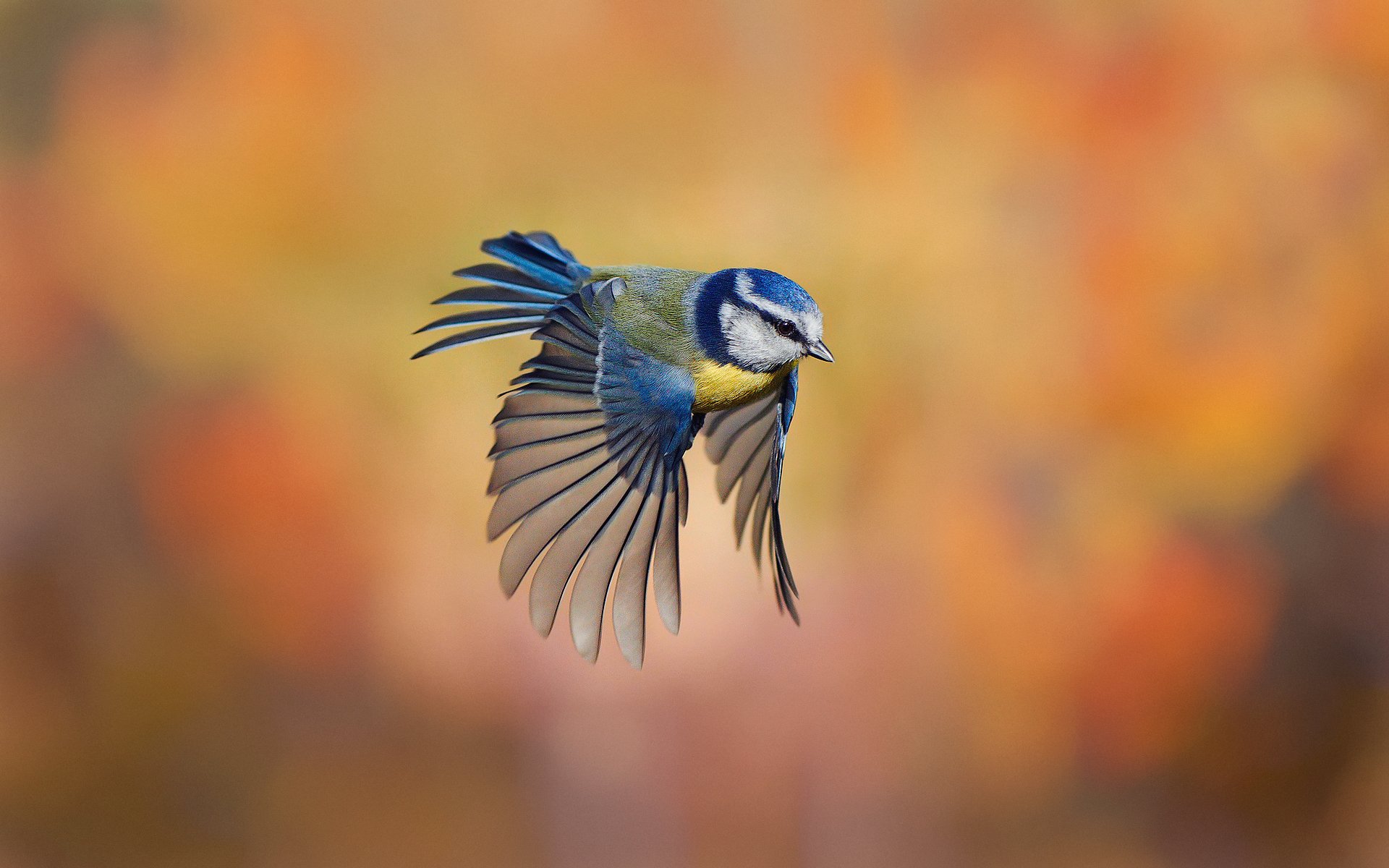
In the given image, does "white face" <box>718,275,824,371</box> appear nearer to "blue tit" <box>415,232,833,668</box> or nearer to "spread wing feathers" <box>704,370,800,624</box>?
"blue tit" <box>415,232,833,668</box>

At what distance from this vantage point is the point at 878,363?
7.62 feet

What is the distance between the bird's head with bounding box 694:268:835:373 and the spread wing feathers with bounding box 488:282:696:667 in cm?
3

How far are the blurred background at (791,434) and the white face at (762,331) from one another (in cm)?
141

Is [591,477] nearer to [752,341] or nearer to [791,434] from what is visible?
[752,341]

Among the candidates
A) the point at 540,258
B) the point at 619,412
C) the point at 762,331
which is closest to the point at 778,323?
the point at 762,331

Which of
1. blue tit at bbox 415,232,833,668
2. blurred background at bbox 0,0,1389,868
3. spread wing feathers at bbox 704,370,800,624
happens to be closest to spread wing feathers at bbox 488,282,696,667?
blue tit at bbox 415,232,833,668

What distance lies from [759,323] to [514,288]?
19 centimetres

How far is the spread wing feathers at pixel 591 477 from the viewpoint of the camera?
65 centimetres

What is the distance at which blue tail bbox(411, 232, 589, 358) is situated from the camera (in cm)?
75

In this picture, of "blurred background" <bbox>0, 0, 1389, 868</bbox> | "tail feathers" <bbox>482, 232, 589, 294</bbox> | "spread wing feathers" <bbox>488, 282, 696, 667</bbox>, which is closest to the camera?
"spread wing feathers" <bbox>488, 282, 696, 667</bbox>

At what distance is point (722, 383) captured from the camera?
733 mm

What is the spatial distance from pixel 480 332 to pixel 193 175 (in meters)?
1.71

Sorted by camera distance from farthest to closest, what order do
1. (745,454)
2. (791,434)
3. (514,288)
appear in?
(791,434) → (745,454) → (514,288)

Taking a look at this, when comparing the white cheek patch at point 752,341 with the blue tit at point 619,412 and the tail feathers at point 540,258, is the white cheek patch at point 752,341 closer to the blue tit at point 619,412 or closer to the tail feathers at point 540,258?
the blue tit at point 619,412
